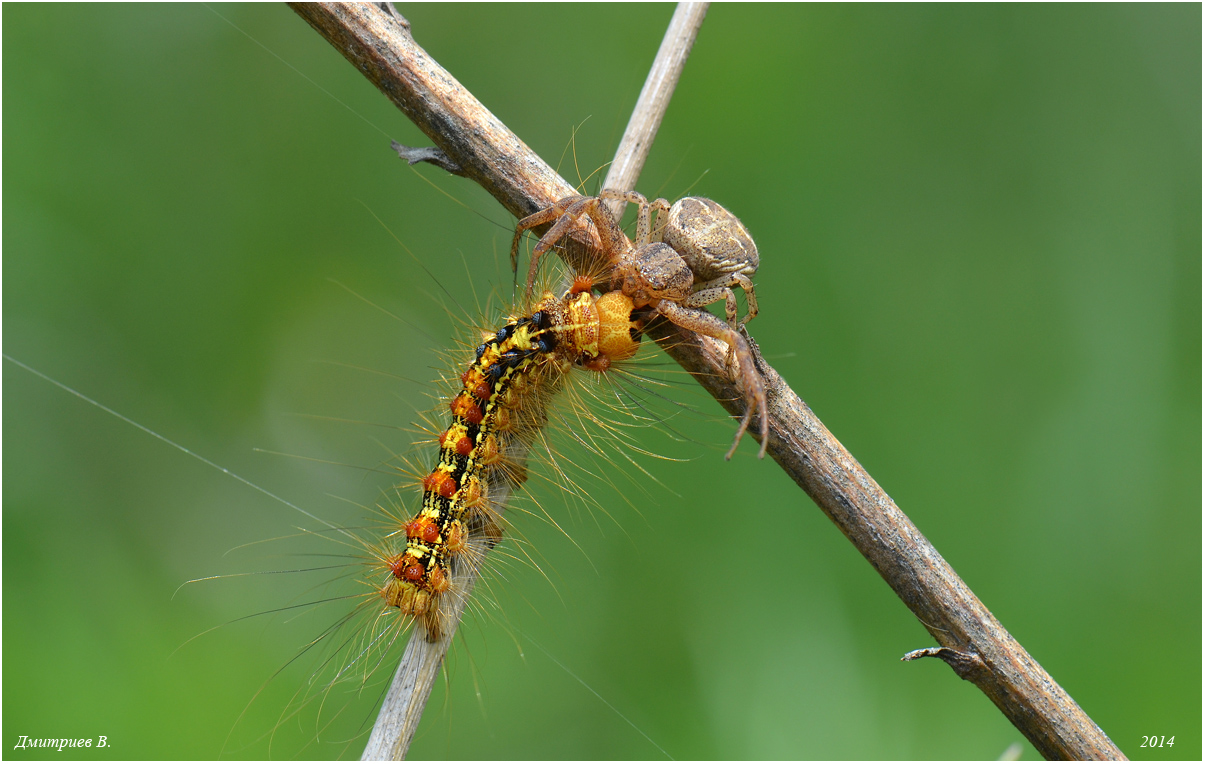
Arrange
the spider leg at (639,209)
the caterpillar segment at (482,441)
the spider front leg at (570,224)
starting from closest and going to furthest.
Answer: the spider front leg at (570,224)
the spider leg at (639,209)
the caterpillar segment at (482,441)

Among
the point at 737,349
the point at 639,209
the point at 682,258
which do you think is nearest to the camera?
the point at 737,349

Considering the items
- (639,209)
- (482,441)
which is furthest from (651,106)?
(482,441)

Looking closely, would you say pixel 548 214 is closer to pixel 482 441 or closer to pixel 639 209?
pixel 639 209

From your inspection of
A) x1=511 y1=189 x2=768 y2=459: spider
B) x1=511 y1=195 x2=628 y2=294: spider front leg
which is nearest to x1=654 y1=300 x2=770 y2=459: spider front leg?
x1=511 y1=189 x2=768 y2=459: spider

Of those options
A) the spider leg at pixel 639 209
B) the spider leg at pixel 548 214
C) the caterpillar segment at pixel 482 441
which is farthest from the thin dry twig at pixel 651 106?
the caterpillar segment at pixel 482 441

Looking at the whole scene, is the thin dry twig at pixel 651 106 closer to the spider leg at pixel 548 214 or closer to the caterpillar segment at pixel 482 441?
the spider leg at pixel 548 214

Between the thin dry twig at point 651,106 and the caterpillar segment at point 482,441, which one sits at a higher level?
the thin dry twig at point 651,106

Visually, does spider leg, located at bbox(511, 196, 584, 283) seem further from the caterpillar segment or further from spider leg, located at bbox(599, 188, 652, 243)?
the caterpillar segment

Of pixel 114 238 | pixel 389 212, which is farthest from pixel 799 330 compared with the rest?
pixel 114 238
